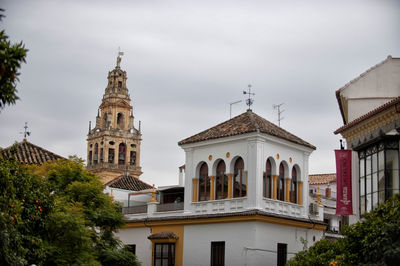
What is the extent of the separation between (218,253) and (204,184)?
154 inches

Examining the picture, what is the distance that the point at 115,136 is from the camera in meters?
96.0

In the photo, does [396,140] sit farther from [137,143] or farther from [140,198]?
[137,143]

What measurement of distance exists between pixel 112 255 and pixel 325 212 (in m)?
16.8

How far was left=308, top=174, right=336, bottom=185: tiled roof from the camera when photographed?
51031 mm

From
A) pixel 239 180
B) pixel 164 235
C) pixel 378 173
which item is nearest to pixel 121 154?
pixel 164 235

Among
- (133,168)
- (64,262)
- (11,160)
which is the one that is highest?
(133,168)

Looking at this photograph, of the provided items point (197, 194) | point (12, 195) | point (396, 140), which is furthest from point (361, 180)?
point (12, 195)

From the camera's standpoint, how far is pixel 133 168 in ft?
316

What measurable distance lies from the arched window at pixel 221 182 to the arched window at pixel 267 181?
1986 millimetres

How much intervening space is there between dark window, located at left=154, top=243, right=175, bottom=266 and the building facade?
10.1 meters

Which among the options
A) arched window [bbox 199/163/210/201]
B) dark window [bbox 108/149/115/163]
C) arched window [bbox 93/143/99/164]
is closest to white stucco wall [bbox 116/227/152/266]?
arched window [bbox 199/163/210/201]

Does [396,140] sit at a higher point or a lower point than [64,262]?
higher

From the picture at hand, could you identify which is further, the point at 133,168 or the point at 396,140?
the point at 133,168

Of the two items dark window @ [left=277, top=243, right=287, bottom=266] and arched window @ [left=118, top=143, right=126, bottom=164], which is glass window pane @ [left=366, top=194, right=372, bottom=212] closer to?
dark window @ [left=277, top=243, right=287, bottom=266]
